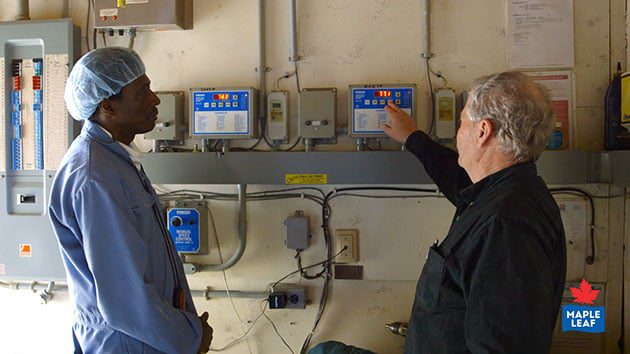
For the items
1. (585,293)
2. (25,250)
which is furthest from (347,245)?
(25,250)

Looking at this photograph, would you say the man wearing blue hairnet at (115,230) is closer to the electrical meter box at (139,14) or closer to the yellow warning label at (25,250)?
the electrical meter box at (139,14)

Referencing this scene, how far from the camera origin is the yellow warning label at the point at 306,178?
1826mm

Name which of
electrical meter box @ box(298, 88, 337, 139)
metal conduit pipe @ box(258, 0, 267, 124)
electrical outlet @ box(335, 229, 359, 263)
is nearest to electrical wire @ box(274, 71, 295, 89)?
metal conduit pipe @ box(258, 0, 267, 124)

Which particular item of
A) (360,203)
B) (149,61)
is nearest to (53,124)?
(149,61)

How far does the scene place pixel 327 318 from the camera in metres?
2.00

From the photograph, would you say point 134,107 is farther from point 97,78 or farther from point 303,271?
point 303,271

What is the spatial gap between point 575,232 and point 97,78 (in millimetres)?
1687

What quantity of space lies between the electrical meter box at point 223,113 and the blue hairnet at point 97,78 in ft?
1.57

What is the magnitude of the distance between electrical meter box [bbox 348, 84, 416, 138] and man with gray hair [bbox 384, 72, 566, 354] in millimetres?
628

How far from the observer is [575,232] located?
188cm

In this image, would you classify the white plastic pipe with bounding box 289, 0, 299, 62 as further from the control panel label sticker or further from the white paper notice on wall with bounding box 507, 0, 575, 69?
the white paper notice on wall with bounding box 507, 0, 575, 69

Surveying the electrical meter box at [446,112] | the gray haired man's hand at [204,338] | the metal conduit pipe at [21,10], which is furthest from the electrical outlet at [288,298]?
the metal conduit pipe at [21,10]

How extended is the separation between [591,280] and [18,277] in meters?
2.20

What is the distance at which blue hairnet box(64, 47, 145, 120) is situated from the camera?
54.2 inches
